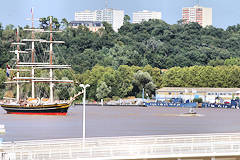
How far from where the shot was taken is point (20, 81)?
154m

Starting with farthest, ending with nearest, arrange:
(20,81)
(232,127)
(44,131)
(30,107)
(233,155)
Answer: (20,81) → (30,107) → (232,127) → (44,131) → (233,155)

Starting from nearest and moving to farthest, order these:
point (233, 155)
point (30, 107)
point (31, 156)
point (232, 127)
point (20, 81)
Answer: point (31, 156) → point (233, 155) → point (232, 127) → point (30, 107) → point (20, 81)

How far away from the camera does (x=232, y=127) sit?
106 m

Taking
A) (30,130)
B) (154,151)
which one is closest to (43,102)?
(30,130)

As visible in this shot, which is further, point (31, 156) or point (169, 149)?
point (169, 149)

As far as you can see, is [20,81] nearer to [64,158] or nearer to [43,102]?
[43,102]

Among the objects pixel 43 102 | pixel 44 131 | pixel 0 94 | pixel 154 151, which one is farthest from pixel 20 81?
pixel 154 151

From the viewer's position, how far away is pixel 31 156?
139 ft

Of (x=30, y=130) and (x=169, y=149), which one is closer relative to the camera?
(x=169, y=149)

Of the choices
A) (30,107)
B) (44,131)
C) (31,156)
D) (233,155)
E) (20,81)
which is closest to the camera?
(31,156)

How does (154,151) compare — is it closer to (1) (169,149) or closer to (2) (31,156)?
(1) (169,149)

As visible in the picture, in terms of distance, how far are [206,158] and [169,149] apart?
100 inches

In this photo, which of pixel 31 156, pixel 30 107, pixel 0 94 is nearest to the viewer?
pixel 31 156

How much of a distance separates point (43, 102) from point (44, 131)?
152 feet
